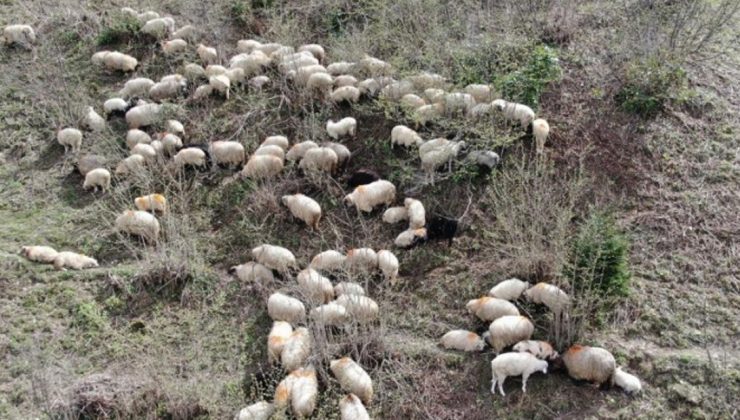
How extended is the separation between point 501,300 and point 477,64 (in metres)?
3.55

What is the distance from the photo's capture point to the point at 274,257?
6984 millimetres

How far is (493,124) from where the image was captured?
25.6ft

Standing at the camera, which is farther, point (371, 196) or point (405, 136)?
point (405, 136)

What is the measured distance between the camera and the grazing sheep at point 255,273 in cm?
693

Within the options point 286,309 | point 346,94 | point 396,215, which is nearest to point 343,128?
point 346,94

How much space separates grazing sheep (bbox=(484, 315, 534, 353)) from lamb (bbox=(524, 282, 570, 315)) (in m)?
0.27

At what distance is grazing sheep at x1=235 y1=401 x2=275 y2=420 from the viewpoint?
5.51 m

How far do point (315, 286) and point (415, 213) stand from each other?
1.40 m

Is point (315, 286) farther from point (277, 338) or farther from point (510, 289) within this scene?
point (510, 289)

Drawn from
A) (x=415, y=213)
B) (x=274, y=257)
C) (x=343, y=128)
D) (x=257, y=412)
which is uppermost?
(x=343, y=128)

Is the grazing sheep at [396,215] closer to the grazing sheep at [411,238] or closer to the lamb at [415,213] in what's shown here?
the lamb at [415,213]

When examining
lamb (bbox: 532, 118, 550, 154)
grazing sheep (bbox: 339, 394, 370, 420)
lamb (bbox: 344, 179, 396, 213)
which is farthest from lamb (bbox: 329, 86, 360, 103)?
grazing sheep (bbox: 339, 394, 370, 420)

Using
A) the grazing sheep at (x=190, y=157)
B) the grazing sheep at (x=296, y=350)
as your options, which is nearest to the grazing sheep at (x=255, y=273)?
the grazing sheep at (x=296, y=350)

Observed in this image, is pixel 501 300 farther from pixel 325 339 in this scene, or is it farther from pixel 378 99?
pixel 378 99
